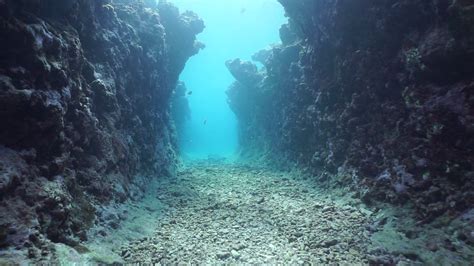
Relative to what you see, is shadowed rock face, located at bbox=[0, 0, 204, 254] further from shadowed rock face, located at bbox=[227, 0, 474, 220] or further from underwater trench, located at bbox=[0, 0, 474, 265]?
shadowed rock face, located at bbox=[227, 0, 474, 220]

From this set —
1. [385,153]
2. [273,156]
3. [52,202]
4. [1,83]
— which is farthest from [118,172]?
[273,156]

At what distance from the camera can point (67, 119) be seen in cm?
1262

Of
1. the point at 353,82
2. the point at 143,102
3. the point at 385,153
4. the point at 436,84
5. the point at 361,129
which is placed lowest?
the point at 385,153

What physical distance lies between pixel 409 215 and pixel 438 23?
23.9 ft

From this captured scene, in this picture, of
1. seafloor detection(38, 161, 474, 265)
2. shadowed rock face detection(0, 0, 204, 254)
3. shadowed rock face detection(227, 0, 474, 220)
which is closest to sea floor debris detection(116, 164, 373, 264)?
seafloor detection(38, 161, 474, 265)

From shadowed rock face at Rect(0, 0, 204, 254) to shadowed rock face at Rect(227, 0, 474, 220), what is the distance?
38.4 ft

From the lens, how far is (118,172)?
16266 mm

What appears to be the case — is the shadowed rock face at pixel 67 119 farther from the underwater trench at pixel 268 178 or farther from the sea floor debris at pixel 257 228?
the sea floor debris at pixel 257 228

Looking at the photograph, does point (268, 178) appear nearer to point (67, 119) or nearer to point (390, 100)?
point (390, 100)

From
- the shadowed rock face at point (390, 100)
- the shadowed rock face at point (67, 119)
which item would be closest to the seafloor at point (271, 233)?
the shadowed rock face at point (390, 100)

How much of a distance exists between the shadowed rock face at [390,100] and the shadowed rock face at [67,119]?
11705mm

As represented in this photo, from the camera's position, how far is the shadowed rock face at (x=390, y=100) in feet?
34.0

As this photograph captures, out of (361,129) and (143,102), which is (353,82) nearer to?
(361,129)

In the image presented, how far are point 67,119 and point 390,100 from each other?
14.2m
